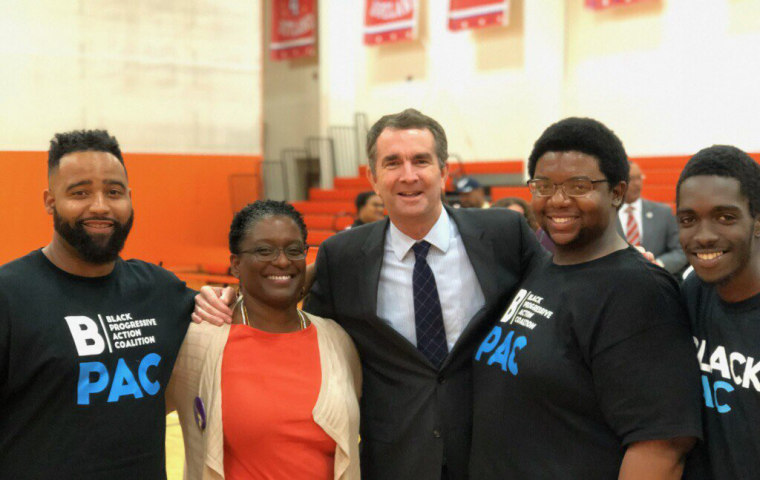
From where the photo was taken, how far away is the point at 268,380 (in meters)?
2.27

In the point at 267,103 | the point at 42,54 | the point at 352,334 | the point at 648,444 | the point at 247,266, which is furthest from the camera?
the point at 267,103

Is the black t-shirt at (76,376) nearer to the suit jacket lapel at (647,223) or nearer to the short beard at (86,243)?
the short beard at (86,243)

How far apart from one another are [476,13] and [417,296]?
33.0 ft

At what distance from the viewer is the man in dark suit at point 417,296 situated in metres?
2.39

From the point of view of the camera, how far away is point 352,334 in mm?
2564

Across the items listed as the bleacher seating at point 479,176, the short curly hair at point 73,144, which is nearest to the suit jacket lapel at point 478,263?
the short curly hair at point 73,144

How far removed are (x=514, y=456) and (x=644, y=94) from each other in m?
9.23

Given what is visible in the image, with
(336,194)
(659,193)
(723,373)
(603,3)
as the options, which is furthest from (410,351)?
(336,194)

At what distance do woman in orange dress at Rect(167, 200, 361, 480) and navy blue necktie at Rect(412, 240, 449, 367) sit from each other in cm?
25

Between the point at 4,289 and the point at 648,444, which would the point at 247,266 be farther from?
the point at 648,444

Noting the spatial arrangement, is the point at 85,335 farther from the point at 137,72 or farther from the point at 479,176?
the point at 479,176

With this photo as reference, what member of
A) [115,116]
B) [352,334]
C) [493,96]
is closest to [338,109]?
[493,96]

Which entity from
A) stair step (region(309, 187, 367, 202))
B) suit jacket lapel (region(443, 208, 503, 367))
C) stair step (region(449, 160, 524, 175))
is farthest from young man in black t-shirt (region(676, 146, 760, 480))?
stair step (region(309, 187, 367, 202))

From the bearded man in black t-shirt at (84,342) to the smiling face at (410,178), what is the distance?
793 millimetres
